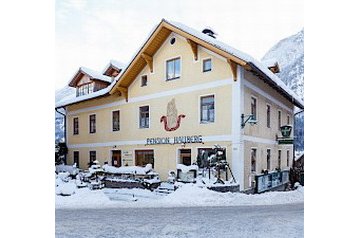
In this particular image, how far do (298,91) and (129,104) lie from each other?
1407 mm

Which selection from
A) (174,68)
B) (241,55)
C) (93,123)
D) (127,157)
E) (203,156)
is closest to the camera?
(241,55)

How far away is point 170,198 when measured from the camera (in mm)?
2748

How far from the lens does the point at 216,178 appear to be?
2.69 m

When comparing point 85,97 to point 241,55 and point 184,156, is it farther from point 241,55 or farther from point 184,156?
point 241,55

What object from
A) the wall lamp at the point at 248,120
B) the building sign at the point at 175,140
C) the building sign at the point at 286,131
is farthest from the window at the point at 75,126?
the building sign at the point at 286,131

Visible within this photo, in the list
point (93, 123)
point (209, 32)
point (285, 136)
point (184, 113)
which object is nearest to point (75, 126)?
point (93, 123)

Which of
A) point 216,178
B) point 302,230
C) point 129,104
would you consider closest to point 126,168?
point 129,104

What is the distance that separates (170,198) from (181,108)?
74 centimetres

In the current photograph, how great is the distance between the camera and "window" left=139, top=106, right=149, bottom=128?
115 inches

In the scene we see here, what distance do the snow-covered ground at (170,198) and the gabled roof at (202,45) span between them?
756mm

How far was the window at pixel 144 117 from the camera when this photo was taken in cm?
291

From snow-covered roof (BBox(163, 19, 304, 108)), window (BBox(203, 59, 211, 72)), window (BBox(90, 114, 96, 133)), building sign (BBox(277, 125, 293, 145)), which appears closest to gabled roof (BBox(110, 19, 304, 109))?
snow-covered roof (BBox(163, 19, 304, 108))

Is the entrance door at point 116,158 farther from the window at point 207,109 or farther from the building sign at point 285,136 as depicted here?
the building sign at point 285,136
